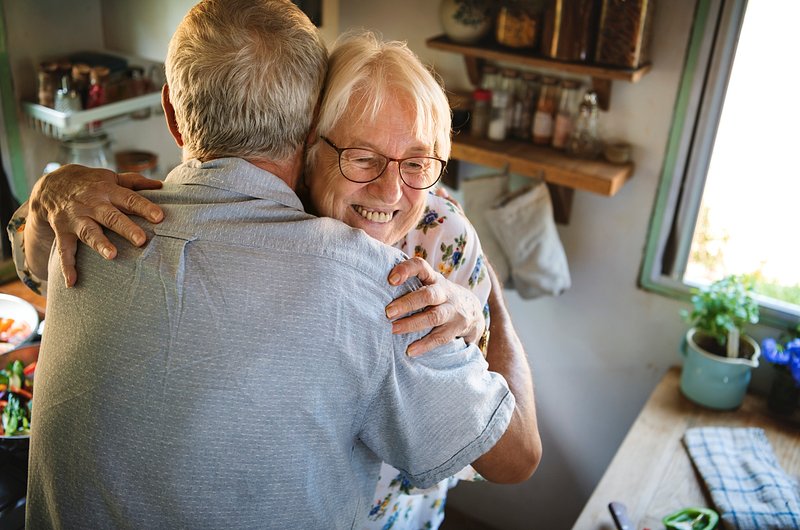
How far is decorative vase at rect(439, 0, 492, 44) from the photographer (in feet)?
6.79

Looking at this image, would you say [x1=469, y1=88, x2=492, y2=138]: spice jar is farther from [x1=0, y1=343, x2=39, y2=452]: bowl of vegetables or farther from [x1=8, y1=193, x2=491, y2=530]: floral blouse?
[x1=0, y1=343, x2=39, y2=452]: bowl of vegetables

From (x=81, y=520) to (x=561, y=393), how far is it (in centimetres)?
193

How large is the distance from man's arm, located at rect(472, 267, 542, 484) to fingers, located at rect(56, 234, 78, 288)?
0.62m

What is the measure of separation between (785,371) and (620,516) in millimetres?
740

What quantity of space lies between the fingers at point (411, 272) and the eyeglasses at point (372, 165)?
249mm

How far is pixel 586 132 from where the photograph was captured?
2084 millimetres

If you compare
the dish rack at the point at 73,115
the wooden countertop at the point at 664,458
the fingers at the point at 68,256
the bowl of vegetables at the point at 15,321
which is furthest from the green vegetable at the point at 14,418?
the wooden countertop at the point at 664,458

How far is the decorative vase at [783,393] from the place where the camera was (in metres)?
1.95

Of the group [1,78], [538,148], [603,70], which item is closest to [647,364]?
[538,148]

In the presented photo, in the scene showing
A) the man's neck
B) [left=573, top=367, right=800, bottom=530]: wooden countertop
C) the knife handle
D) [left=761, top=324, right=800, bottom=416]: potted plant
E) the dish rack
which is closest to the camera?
the man's neck

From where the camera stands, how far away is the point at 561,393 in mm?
2535

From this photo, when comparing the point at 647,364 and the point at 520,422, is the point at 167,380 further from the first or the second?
the point at 647,364

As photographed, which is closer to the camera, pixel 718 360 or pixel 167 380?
pixel 167 380

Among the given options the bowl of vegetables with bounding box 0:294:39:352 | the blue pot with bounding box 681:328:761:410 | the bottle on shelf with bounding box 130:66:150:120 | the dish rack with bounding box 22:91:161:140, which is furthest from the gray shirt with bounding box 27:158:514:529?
the blue pot with bounding box 681:328:761:410
